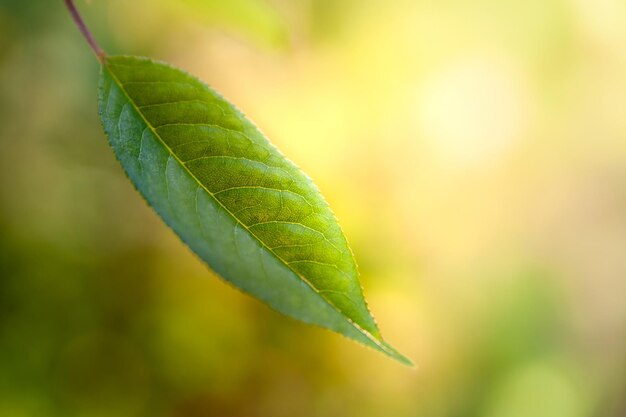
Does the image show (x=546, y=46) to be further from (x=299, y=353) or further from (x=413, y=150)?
(x=299, y=353)

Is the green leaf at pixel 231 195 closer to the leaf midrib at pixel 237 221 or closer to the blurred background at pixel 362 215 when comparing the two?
the leaf midrib at pixel 237 221

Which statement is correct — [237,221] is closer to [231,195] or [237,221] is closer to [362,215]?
[231,195]

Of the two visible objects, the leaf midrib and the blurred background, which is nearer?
the leaf midrib

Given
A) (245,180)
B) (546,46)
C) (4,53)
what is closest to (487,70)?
(546,46)

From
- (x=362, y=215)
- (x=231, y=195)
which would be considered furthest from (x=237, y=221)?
(x=362, y=215)

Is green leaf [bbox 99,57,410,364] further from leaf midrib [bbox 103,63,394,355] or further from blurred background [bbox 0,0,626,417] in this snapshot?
blurred background [bbox 0,0,626,417]

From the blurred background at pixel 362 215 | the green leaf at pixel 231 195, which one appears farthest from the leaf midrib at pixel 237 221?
the blurred background at pixel 362 215

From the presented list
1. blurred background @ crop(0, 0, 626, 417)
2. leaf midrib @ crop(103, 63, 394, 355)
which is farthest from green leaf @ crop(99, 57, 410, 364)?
blurred background @ crop(0, 0, 626, 417)
